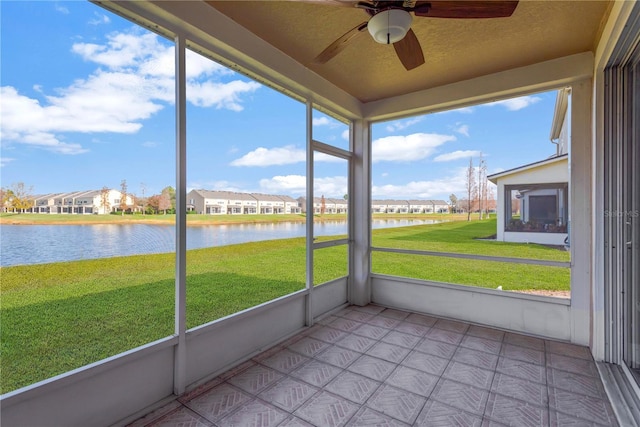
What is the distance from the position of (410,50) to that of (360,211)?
2.35 m

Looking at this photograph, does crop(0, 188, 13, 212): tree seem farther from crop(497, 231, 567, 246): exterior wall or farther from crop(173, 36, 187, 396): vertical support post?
crop(497, 231, 567, 246): exterior wall

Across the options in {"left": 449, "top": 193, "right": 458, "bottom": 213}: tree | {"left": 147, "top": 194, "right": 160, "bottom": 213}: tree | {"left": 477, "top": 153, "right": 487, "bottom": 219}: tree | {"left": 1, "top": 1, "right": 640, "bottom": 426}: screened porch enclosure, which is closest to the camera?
{"left": 1, "top": 1, "right": 640, "bottom": 426}: screened porch enclosure

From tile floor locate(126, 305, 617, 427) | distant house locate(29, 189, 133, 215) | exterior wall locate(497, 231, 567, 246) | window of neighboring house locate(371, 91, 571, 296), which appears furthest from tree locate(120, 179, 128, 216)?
exterior wall locate(497, 231, 567, 246)

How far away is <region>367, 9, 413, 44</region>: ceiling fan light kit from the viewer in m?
1.69

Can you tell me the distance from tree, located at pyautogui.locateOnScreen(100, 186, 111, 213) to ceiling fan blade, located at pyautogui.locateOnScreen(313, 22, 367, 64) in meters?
1.79

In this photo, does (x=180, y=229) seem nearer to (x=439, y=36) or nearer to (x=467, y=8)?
(x=467, y=8)

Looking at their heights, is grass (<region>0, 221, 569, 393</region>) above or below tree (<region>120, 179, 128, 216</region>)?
below

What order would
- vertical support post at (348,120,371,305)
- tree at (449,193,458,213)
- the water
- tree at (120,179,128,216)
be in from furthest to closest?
vertical support post at (348,120,371,305), tree at (449,193,458,213), tree at (120,179,128,216), the water

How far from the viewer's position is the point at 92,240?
1929 mm

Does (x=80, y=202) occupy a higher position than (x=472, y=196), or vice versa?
(x=472, y=196)

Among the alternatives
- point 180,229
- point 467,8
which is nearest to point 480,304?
point 467,8

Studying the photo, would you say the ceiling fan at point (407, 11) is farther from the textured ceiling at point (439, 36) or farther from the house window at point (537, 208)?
the house window at point (537, 208)

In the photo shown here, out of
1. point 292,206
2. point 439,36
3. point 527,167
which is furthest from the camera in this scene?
point 292,206

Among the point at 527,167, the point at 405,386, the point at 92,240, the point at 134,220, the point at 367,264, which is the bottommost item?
the point at 405,386
